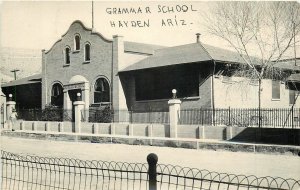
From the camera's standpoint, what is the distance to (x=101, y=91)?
25.6 m

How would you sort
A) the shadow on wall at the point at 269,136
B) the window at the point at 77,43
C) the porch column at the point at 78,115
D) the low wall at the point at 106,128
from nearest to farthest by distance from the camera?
the shadow on wall at the point at 269,136
the low wall at the point at 106,128
the porch column at the point at 78,115
the window at the point at 77,43

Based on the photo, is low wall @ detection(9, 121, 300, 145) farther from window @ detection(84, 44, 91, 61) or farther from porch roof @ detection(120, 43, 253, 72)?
window @ detection(84, 44, 91, 61)

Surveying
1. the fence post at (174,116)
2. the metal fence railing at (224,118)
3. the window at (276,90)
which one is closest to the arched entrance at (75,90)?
the metal fence railing at (224,118)

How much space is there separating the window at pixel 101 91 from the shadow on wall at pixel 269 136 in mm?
11720

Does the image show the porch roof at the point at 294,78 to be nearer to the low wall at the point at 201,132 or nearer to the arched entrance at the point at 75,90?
the low wall at the point at 201,132

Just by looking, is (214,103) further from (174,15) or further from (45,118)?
(45,118)

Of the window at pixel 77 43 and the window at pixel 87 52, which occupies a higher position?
the window at pixel 77 43

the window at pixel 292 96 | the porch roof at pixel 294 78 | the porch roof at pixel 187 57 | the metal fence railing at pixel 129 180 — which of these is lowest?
the metal fence railing at pixel 129 180

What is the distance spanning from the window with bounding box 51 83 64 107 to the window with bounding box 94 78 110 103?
4.12 metres

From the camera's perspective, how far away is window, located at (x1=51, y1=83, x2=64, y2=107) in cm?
2883

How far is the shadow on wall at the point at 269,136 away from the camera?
529 inches

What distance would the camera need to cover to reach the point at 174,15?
487 inches

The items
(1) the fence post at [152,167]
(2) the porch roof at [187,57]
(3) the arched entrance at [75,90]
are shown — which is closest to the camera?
(1) the fence post at [152,167]

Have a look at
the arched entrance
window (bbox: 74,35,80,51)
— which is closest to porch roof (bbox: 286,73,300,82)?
the arched entrance
